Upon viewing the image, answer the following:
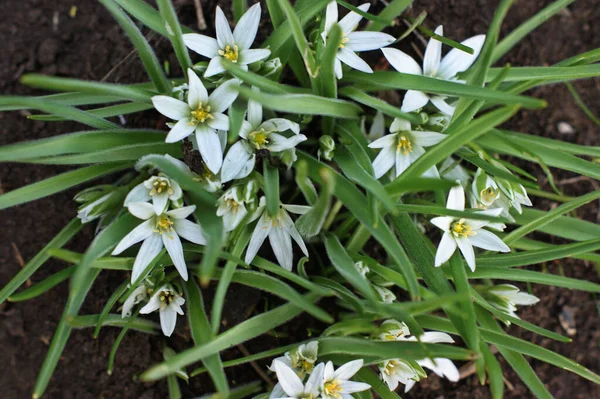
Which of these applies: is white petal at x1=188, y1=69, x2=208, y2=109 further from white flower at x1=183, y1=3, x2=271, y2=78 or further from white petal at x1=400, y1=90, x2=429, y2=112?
white petal at x1=400, y1=90, x2=429, y2=112

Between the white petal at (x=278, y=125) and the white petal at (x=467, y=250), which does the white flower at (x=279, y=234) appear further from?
the white petal at (x=467, y=250)

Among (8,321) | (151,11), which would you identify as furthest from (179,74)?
(8,321)

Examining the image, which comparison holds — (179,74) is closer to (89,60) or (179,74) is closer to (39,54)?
(89,60)

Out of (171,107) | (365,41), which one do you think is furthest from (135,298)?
(365,41)

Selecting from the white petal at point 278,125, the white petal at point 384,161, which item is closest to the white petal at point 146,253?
the white petal at point 278,125

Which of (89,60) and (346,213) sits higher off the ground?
(89,60)

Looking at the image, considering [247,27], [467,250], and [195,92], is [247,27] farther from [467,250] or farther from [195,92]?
[467,250]

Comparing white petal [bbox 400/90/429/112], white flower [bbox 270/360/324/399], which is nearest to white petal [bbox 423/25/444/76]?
white petal [bbox 400/90/429/112]
